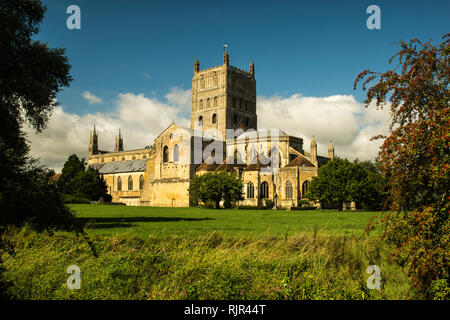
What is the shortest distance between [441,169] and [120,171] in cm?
7614

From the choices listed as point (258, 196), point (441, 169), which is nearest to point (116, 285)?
point (441, 169)

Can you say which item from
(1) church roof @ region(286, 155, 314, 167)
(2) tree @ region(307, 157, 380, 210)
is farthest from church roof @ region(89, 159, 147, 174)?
(2) tree @ region(307, 157, 380, 210)

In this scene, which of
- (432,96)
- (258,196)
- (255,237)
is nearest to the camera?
(432,96)

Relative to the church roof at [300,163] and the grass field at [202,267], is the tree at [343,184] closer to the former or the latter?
the church roof at [300,163]

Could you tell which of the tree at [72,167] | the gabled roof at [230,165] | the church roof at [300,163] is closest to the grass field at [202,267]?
the church roof at [300,163]

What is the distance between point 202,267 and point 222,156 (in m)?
55.5

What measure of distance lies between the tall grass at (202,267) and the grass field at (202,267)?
0.02 metres

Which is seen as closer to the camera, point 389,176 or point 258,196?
point 389,176

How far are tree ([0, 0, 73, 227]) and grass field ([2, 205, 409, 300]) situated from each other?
4.70 feet

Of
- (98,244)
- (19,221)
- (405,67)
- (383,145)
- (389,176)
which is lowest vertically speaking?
(98,244)

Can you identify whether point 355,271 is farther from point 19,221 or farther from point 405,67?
point 19,221

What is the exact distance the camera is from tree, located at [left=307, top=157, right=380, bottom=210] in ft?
140

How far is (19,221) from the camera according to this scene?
457 inches

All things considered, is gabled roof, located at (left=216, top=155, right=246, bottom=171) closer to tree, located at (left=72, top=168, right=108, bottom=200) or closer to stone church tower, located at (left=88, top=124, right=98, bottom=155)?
tree, located at (left=72, top=168, right=108, bottom=200)
